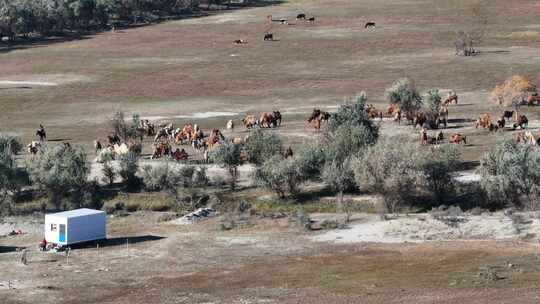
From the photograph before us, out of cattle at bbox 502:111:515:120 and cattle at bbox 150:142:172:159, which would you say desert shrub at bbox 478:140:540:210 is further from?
cattle at bbox 150:142:172:159

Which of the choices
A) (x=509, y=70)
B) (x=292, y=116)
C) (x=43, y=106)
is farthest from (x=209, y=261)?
(x=509, y=70)

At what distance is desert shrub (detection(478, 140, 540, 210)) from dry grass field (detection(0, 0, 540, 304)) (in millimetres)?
5732

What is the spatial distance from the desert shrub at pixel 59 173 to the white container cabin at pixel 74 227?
26.9 feet

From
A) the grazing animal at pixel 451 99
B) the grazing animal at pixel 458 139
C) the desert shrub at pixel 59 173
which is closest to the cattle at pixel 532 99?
the grazing animal at pixel 451 99

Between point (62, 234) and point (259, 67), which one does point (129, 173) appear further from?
point (259, 67)

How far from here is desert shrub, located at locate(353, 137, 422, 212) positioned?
53625mm

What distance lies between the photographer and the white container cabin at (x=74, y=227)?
5041 centimetres

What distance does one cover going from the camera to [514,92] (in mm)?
76938

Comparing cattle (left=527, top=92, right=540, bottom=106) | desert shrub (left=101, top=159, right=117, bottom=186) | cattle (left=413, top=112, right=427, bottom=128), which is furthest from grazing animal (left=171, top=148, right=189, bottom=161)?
cattle (left=527, top=92, right=540, bottom=106)

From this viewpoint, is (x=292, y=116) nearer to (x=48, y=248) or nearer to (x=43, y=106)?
(x=43, y=106)

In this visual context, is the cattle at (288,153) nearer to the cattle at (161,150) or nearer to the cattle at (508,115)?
the cattle at (161,150)

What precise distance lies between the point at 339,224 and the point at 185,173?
1053cm

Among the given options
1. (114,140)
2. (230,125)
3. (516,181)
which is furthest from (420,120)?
(516,181)

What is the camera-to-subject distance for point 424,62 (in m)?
104
